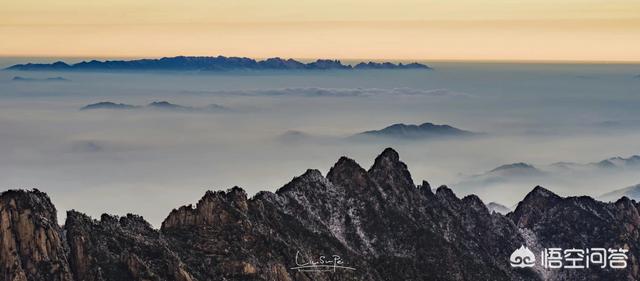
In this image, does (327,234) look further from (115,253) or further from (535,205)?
(535,205)

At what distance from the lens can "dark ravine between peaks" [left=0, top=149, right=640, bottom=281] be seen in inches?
4528

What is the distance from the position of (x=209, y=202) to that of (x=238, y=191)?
6.46 m

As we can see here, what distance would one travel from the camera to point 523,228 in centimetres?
17238

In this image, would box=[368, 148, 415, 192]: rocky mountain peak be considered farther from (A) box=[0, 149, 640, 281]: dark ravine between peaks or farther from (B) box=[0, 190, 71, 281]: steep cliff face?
(B) box=[0, 190, 71, 281]: steep cliff face

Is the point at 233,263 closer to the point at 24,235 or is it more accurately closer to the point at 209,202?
the point at 209,202

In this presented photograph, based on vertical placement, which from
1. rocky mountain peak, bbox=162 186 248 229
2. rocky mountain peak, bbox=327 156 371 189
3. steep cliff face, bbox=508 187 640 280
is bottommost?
rocky mountain peak, bbox=162 186 248 229
